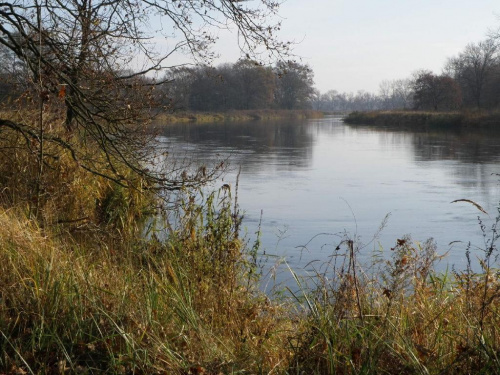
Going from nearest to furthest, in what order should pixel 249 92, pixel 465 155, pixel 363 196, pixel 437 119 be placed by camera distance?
pixel 363 196 < pixel 465 155 < pixel 437 119 < pixel 249 92

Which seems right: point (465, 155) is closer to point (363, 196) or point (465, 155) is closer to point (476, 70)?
point (363, 196)

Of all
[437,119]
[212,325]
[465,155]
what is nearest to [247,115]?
[437,119]

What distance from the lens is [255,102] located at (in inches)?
3191

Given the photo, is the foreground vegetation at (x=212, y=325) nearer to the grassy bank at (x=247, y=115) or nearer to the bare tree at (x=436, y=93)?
the grassy bank at (x=247, y=115)

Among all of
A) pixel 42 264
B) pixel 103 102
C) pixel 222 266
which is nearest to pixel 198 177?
pixel 103 102

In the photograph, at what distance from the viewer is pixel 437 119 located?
4397 centimetres

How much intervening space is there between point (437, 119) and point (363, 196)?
107 ft

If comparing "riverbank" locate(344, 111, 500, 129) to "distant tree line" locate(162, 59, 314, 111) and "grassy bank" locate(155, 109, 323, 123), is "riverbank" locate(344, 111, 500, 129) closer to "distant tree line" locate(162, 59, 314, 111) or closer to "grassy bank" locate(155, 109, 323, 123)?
"grassy bank" locate(155, 109, 323, 123)

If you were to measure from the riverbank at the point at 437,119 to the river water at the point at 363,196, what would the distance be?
52.2ft

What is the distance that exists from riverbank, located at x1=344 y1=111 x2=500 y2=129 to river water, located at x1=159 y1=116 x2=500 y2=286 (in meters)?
15.9

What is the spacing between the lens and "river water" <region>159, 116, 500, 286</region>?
30.5ft

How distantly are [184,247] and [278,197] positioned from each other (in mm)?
7420

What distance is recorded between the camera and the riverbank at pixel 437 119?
40281 mm

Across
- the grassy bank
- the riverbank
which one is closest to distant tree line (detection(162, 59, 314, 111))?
the grassy bank
